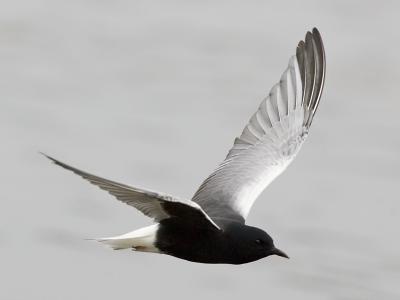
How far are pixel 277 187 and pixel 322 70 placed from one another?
283cm

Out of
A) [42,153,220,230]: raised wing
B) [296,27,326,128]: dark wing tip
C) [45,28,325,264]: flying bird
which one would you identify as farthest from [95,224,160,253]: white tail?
[296,27,326,128]: dark wing tip

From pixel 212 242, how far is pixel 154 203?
0.48m

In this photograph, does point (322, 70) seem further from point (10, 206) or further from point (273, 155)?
point (10, 206)

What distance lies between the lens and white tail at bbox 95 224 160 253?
884 centimetres

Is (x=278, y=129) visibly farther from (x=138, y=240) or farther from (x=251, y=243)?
(x=138, y=240)

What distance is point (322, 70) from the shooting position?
33.0 feet

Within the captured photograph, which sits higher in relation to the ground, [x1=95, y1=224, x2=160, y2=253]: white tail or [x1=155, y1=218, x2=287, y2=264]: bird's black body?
[x1=155, y1=218, x2=287, y2=264]: bird's black body

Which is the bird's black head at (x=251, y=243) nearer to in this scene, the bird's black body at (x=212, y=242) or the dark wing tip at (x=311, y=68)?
the bird's black body at (x=212, y=242)

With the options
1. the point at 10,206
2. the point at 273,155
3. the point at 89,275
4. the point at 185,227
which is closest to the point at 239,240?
the point at 185,227

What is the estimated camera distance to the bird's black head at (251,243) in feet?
29.2

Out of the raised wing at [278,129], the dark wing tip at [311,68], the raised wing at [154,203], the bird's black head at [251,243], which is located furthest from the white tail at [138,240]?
the dark wing tip at [311,68]

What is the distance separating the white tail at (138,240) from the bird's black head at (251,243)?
0.40 metres

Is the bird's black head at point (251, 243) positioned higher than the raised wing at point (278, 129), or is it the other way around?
the raised wing at point (278, 129)

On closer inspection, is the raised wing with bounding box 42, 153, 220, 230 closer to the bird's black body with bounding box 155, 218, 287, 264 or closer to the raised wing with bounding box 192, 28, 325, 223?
the bird's black body with bounding box 155, 218, 287, 264
